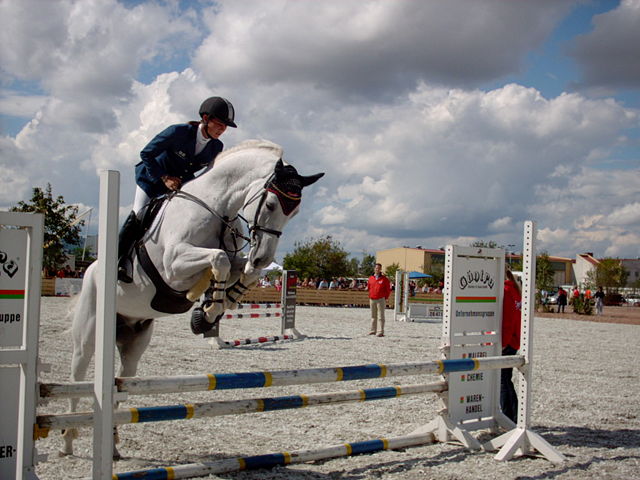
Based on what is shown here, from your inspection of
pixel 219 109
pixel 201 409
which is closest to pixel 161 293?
pixel 201 409

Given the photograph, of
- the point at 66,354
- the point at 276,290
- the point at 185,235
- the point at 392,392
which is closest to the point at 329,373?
the point at 392,392

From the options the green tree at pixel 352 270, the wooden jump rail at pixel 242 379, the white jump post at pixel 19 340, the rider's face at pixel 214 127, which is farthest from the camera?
the green tree at pixel 352 270

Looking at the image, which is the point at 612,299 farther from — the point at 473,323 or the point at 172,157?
the point at 172,157

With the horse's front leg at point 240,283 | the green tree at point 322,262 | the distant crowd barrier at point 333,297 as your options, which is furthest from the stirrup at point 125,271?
the green tree at point 322,262

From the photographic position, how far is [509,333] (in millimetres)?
5895

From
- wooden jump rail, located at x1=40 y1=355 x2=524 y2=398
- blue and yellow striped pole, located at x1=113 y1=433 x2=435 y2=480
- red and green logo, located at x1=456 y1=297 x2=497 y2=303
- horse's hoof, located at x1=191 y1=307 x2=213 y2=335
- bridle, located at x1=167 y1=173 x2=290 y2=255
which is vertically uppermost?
bridle, located at x1=167 y1=173 x2=290 y2=255

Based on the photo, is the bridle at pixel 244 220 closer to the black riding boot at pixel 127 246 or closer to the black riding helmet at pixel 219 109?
the black riding boot at pixel 127 246

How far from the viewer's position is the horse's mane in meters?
4.64

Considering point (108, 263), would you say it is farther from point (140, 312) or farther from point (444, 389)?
point (444, 389)

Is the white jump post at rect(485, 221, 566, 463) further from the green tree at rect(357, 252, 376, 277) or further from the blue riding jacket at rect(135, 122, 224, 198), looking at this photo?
the green tree at rect(357, 252, 376, 277)

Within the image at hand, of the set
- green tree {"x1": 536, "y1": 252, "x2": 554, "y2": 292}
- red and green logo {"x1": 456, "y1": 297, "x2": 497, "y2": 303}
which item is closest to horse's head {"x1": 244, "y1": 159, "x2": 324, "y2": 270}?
red and green logo {"x1": 456, "y1": 297, "x2": 497, "y2": 303}

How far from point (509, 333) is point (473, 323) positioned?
0.54 meters

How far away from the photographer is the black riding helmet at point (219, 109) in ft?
15.1

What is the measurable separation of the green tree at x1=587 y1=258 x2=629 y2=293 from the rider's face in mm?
66441
